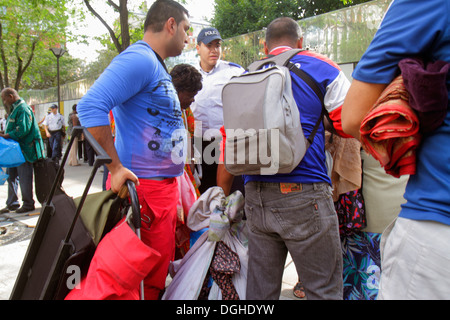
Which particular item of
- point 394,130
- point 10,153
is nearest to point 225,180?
point 394,130

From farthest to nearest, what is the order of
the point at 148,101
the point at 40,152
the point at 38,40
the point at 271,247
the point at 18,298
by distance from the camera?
the point at 38,40 < the point at 40,152 < the point at 148,101 < the point at 271,247 < the point at 18,298

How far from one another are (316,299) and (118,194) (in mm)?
1141

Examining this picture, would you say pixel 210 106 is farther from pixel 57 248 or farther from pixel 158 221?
pixel 57 248

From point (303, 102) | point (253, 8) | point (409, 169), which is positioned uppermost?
point (253, 8)

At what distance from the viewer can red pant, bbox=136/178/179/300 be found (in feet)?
7.05

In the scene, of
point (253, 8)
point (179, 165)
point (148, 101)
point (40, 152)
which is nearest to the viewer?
point (148, 101)

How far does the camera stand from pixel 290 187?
1.76 metres

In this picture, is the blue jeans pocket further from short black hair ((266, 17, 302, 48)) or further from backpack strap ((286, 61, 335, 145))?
short black hair ((266, 17, 302, 48))

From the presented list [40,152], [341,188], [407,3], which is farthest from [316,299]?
[40,152]

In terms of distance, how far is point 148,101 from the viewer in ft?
6.85

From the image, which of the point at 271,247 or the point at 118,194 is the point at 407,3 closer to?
the point at 271,247

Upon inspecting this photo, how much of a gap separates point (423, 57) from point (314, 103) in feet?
2.41

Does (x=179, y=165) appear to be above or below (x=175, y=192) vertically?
above

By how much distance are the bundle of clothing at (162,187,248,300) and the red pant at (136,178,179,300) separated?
6.9 inches
